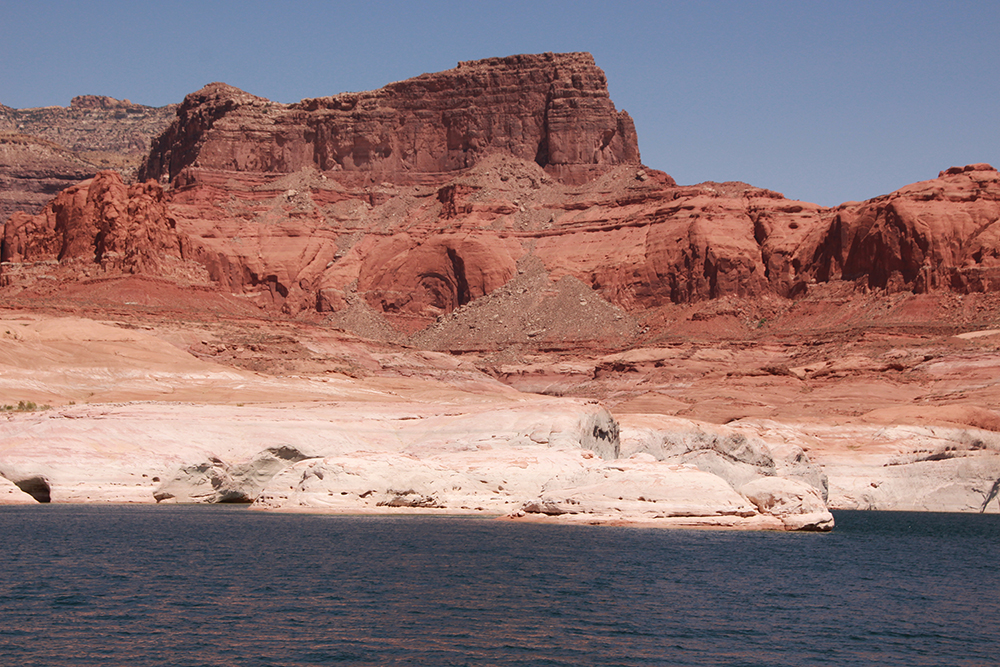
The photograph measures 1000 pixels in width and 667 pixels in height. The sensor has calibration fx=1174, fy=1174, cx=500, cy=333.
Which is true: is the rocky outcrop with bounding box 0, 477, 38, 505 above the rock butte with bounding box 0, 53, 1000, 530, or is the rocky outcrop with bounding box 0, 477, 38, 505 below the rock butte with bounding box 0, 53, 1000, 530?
below

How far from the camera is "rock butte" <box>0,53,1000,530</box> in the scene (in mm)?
53531

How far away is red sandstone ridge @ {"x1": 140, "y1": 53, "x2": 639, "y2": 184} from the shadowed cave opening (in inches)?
5489

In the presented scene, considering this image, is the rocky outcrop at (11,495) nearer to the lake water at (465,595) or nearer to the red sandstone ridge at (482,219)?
the lake water at (465,595)

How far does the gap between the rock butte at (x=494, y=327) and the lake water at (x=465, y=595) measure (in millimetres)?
4660

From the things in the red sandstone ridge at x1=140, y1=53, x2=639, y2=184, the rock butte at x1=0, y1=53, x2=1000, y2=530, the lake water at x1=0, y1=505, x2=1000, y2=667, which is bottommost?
the lake water at x1=0, y1=505, x2=1000, y2=667

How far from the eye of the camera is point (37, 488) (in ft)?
176

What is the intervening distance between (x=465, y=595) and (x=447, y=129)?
555 feet

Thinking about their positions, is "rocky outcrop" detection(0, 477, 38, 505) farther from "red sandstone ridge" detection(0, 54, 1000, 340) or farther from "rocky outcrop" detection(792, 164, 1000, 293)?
"rocky outcrop" detection(792, 164, 1000, 293)

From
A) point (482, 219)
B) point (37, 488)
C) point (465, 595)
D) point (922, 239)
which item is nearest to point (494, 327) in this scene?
point (482, 219)

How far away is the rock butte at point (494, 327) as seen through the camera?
5353 centimetres

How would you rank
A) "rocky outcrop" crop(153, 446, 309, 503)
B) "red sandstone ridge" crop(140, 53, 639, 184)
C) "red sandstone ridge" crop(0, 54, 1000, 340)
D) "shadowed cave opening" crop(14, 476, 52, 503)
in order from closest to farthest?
"shadowed cave opening" crop(14, 476, 52, 503) → "rocky outcrop" crop(153, 446, 309, 503) → "red sandstone ridge" crop(0, 54, 1000, 340) → "red sandstone ridge" crop(140, 53, 639, 184)

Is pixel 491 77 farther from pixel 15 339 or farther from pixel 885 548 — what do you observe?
pixel 885 548

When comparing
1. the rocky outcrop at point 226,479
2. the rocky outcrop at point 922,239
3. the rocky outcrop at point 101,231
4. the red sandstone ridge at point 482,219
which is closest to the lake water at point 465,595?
the rocky outcrop at point 226,479

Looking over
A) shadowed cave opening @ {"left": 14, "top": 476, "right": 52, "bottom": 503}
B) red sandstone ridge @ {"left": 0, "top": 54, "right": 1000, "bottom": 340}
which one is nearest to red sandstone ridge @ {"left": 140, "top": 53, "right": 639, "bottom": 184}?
red sandstone ridge @ {"left": 0, "top": 54, "right": 1000, "bottom": 340}
